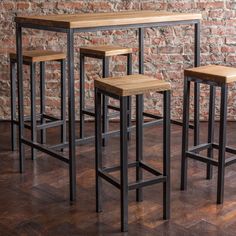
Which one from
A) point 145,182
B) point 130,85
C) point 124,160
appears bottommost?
point 145,182

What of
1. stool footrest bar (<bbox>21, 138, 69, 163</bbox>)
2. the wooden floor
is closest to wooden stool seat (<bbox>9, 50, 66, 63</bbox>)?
stool footrest bar (<bbox>21, 138, 69, 163</bbox>)

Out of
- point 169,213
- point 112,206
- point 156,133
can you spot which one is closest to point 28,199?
point 112,206

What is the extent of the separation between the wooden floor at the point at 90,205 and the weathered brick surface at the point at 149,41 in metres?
1.30

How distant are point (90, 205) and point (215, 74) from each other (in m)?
1.13

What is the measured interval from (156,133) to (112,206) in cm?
180

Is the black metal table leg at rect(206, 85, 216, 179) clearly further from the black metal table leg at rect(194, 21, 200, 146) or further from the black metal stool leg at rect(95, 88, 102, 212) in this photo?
the black metal stool leg at rect(95, 88, 102, 212)

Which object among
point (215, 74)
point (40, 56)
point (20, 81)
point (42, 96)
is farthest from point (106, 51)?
point (215, 74)

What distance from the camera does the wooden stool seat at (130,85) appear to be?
10.1ft

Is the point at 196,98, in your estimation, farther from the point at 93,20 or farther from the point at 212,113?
the point at 93,20

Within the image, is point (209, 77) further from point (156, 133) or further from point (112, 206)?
point (156, 133)

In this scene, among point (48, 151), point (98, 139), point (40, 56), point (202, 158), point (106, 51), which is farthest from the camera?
A: point (106, 51)

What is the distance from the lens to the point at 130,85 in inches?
124

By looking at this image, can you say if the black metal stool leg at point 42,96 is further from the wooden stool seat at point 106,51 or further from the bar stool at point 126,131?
the bar stool at point 126,131

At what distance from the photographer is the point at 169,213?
3324mm
